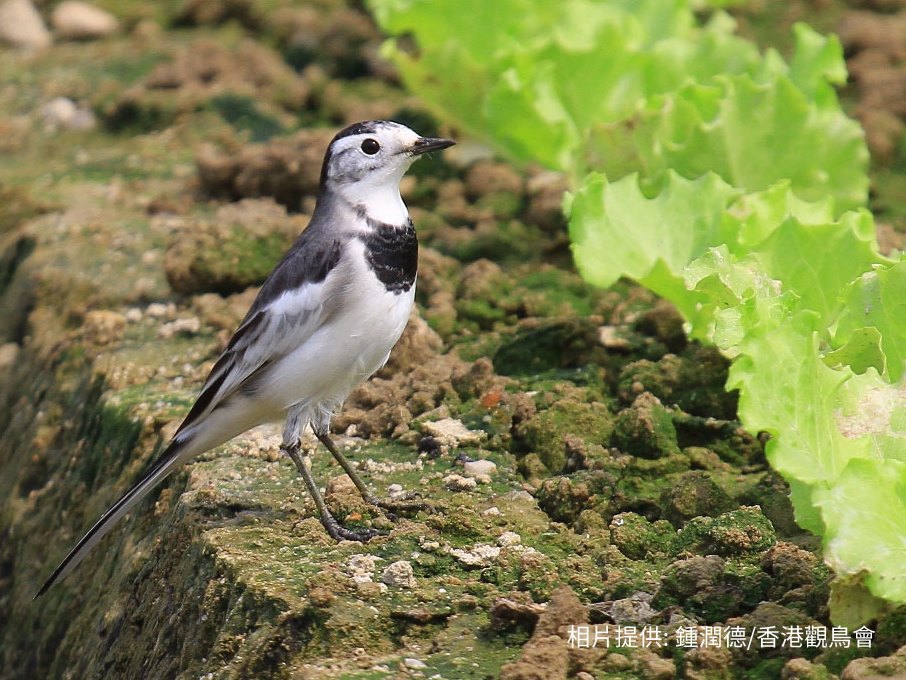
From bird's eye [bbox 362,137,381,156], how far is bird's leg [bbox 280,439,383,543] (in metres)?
1.24

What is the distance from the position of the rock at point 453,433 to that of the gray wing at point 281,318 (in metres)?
0.66

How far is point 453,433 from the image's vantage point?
210 inches

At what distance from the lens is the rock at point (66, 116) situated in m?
9.10

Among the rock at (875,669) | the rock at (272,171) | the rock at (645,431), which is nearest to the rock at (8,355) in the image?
the rock at (272,171)

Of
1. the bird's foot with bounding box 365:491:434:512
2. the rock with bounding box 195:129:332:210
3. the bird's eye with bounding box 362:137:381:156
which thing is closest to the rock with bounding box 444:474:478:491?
the bird's foot with bounding box 365:491:434:512

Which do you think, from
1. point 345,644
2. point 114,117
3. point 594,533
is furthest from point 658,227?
point 114,117

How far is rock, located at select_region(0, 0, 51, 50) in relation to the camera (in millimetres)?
10375

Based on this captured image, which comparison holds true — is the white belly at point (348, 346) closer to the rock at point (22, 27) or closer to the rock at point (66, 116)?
the rock at point (66, 116)

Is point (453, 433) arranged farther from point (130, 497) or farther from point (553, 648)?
point (553, 648)

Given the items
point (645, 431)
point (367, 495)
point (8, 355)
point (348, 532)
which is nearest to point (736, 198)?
point (645, 431)

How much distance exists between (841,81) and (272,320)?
3312 millimetres

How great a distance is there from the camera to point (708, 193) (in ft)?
17.8

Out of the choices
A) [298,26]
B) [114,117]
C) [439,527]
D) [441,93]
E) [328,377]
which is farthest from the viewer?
[298,26]

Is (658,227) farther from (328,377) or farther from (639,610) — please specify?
(639,610)
